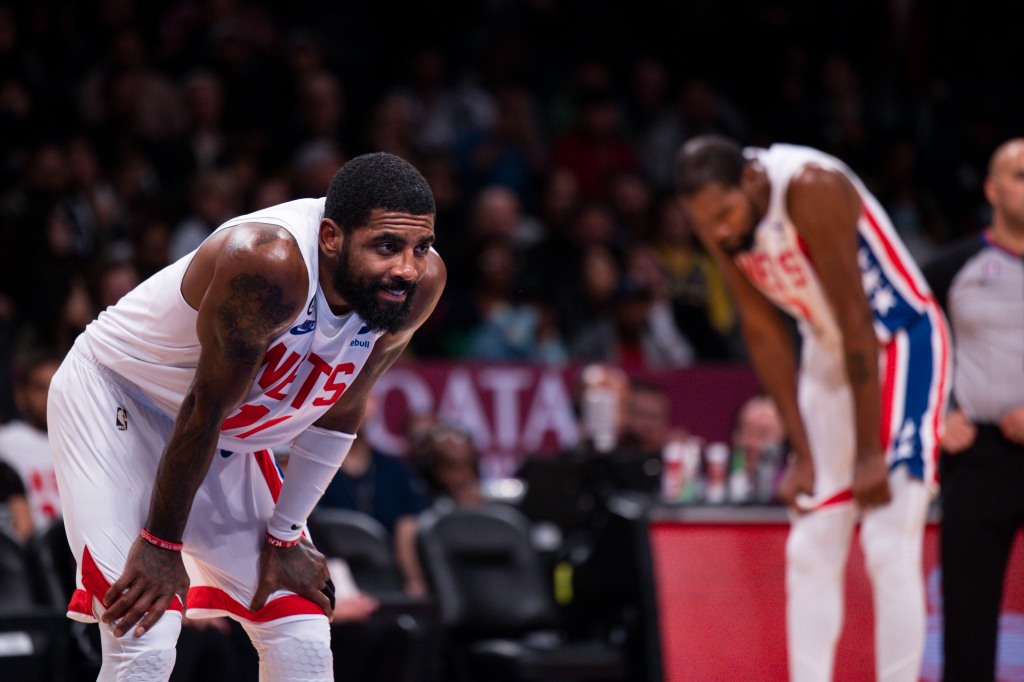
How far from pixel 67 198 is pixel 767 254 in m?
5.59

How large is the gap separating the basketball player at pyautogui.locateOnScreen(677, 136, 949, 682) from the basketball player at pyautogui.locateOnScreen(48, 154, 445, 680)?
63.9 inches

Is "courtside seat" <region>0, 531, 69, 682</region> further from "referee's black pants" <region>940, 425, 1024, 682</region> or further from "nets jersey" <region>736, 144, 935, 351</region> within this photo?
"referee's black pants" <region>940, 425, 1024, 682</region>

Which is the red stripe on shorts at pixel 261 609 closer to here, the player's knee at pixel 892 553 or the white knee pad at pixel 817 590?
the white knee pad at pixel 817 590

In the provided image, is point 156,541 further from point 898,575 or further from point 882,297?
point 882,297

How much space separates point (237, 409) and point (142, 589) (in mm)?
505

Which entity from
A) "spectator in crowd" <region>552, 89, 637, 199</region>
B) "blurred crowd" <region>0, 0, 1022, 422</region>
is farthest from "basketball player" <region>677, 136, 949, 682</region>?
"spectator in crowd" <region>552, 89, 637, 199</region>

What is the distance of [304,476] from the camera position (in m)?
4.04

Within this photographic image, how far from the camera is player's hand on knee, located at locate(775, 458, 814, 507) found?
5.12 metres

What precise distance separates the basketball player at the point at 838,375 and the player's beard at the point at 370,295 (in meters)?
1.77

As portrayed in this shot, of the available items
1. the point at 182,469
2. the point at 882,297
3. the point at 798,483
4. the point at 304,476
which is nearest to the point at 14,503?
the point at 304,476

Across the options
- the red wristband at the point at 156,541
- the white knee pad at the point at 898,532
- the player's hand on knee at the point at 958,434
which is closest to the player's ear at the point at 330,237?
the red wristband at the point at 156,541

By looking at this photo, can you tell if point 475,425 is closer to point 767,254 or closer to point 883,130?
point 767,254

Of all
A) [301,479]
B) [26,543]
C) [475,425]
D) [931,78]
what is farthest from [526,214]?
[301,479]

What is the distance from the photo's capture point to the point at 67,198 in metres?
9.23
